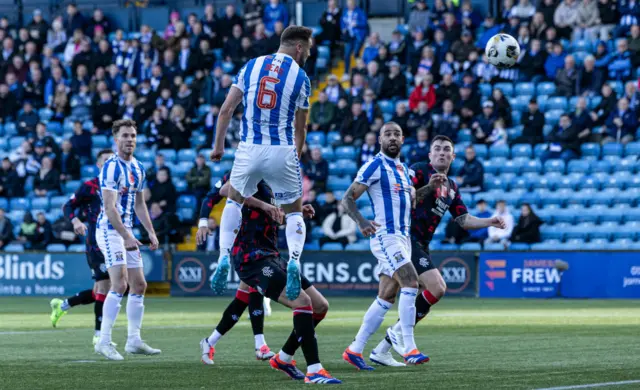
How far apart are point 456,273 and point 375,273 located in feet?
5.55

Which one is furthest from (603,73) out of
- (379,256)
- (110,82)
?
(379,256)

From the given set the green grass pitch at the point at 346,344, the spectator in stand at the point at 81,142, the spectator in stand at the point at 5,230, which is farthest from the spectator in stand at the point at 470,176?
the spectator in stand at the point at 5,230

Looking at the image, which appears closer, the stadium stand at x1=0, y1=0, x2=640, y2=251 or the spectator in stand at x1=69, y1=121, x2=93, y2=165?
the stadium stand at x1=0, y1=0, x2=640, y2=251

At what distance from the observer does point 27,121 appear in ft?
105

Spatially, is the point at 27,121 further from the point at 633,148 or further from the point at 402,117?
the point at 633,148

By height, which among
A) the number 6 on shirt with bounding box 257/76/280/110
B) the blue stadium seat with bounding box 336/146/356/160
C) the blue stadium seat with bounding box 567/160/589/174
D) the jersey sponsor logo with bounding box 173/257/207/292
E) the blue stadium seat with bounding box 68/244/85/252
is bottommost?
the jersey sponsor logo with bounding box 173/257/207/292

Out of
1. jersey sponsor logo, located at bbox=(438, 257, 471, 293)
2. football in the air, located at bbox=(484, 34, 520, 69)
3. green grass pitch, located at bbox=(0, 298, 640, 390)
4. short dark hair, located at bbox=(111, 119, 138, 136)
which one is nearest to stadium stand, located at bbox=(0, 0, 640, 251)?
jersey sponsor logo, located at bbox=(438, 257, 471, 293)

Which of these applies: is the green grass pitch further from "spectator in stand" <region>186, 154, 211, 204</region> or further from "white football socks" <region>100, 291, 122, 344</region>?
"spectator in stand" <region>186, 154, 211, 204</region>

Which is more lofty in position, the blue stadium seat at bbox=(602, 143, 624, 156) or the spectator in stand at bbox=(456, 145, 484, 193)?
the blue stadium seat at bbox=(602, 143, 624, 156)

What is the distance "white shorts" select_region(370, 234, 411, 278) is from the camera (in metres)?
10.9

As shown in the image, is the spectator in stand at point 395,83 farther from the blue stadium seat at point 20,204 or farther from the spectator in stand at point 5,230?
the spectator in stand at point 5,230

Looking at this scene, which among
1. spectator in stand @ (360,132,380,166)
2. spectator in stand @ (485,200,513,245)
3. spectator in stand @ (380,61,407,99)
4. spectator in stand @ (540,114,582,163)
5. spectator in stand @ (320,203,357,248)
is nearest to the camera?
spectator in stand @ (485,200,513,245)

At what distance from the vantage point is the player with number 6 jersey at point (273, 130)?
9.33 metres

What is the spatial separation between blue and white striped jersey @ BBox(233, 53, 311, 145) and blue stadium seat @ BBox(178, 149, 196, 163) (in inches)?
819
